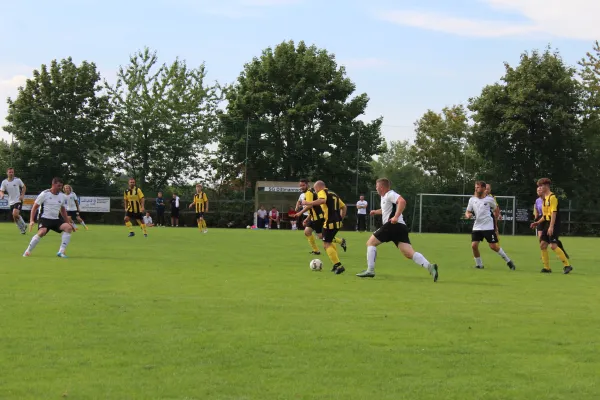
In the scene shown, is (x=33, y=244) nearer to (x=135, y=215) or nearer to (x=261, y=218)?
(x=135, y=215)

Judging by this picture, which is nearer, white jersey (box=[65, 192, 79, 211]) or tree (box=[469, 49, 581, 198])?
white jersey (box=[65, 192, 79, 211])

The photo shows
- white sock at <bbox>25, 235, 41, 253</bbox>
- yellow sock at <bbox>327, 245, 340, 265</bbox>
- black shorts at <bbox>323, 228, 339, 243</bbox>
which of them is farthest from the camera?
white sock at <bbox>25, 235, 41, 253</bbox>

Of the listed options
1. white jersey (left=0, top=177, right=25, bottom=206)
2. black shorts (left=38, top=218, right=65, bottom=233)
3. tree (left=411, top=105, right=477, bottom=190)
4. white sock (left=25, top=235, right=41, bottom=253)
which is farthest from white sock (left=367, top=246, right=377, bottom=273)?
tree (left=411, top=105, right=477, bottom=190)

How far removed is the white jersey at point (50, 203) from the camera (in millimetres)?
16906

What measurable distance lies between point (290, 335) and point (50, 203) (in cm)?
1093

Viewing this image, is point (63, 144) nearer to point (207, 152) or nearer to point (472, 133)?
point (207, 152)

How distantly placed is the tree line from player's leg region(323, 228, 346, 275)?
3111cm

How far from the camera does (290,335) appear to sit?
7.50 m

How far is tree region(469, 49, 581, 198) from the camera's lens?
156ft

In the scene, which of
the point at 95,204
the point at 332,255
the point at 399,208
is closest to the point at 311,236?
the point at 332,255

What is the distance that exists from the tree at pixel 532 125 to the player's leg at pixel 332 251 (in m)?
34.5

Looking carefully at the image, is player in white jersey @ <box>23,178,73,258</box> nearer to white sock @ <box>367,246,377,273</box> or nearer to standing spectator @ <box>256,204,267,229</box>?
white sock @ <box>367,246,377,273</box>

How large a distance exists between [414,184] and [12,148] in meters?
23.7

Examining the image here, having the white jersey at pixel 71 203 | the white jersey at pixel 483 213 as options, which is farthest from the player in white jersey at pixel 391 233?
the white jersey at pixel 71 203
